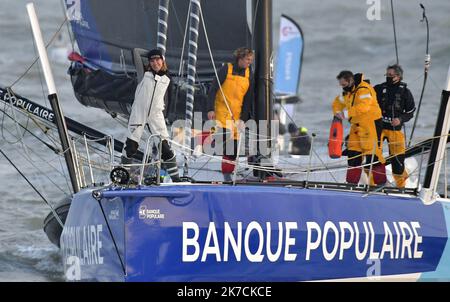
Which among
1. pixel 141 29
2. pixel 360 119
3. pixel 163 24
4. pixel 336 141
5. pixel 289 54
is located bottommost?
pixel 336 141

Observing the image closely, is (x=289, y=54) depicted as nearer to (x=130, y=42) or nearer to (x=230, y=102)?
(x=130, y=42)

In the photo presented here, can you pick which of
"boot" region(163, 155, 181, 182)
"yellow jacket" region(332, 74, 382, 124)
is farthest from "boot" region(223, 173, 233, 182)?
"yellow jacket" region(332, 74, 382, 124)

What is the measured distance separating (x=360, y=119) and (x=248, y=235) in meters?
2.01

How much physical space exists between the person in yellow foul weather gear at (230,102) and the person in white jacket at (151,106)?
0.80 meters

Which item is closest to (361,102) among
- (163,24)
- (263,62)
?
(263,62)

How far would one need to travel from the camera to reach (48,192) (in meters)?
14.5

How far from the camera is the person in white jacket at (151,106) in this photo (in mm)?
9062

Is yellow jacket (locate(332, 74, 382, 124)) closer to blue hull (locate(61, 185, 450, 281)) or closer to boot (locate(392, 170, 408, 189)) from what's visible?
boot (locate(392, 170, 408, 189))

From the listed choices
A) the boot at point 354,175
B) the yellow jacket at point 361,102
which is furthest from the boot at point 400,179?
the yellow jacket at point 361,102

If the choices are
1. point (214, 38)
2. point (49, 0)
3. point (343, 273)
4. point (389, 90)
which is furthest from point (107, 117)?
point (49, 0)

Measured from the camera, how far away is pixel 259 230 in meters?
8.55

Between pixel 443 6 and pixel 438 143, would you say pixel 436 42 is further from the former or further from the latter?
pixel 438 143

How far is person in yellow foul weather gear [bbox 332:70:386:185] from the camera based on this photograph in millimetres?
9945

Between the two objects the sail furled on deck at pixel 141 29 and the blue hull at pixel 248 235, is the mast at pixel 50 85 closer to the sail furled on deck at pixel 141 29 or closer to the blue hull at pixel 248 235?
the blue hull at pixel 248 235
